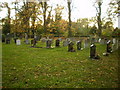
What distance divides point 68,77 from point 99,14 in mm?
23657

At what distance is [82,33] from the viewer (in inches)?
1620

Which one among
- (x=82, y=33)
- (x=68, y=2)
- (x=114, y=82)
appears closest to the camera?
(x=114, y=82)

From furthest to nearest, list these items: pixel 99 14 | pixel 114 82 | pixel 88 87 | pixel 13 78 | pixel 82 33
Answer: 1. pixel 82 33
2. pixel 99 14
3. pixel 13 78
4. pixel 114 82
5. pixel 88 87

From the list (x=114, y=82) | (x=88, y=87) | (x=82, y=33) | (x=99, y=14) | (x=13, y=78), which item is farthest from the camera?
(x=82, y=33)

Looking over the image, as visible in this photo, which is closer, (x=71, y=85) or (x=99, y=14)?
(x=71, y=85)

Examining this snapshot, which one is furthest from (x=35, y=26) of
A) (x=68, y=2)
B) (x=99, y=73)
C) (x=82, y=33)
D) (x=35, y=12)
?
(x=82, y=33)

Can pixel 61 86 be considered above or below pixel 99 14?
below

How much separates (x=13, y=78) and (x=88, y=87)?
2.94 metres

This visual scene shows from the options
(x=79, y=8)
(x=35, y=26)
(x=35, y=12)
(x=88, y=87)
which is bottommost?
(x=88, y=87)

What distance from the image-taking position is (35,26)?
65.4ft

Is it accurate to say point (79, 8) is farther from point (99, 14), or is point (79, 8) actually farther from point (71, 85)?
point (71, 85)

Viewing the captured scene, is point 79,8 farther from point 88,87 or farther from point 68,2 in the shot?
point 88,87

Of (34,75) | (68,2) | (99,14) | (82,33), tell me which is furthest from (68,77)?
(82,33)

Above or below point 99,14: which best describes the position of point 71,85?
below
